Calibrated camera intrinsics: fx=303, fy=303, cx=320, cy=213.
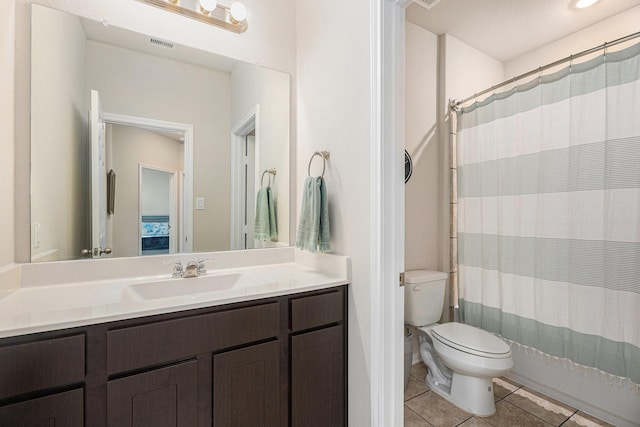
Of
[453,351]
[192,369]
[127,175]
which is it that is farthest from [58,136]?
[453,351]

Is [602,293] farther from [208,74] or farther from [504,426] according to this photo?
[208,74]

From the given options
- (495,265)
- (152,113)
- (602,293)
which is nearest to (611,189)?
(602,293)

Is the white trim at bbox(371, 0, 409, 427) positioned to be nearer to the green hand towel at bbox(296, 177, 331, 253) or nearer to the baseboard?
the green hand towel at bbox(296, 177, 331, 253)

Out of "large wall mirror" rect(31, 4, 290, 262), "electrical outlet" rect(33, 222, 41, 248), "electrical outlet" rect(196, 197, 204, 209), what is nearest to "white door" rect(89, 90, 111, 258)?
"large wall mirror" rect(31, 4, 290, 262)

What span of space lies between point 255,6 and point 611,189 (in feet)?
7.02

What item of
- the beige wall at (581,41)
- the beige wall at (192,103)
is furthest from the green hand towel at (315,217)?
Answer: the beige wall at (581,41)

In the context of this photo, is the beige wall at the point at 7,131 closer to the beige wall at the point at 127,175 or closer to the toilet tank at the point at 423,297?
the beige wall at the point at 127,175

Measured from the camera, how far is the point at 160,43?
1500 mm

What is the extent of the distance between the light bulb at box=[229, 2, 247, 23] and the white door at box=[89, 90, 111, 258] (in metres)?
0.77

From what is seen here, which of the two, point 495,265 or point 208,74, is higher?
point 208,74

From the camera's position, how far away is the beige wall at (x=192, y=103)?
1399mm

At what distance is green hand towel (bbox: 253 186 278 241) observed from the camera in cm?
177

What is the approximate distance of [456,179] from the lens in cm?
232

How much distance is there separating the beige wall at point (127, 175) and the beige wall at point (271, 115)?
1.53 feet
